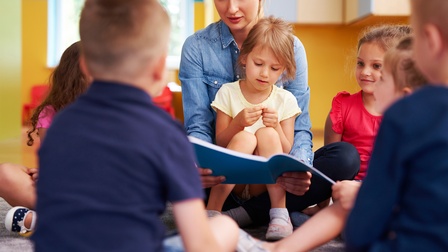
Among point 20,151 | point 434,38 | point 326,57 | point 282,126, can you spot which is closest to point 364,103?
point 282,126

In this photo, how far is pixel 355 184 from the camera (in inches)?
53.4

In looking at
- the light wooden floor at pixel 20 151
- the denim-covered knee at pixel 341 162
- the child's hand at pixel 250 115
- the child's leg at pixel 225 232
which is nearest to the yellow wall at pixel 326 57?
the light wooden floor at pixel 20 151

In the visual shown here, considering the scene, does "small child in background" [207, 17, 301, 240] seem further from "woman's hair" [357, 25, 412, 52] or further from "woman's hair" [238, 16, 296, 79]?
"woman's hair" [357, 25, 412, 52]

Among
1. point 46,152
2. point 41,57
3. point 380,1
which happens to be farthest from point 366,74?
point 41,57

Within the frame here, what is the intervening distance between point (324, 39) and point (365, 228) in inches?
182

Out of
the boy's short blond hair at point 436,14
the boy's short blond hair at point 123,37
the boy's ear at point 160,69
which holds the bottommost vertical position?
the boy's ear at point 160,69

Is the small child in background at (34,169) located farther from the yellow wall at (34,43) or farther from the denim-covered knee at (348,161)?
the yellow wall at (34,43)

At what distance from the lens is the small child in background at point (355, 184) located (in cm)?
116

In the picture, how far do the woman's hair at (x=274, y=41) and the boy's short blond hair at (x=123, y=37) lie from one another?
925mm

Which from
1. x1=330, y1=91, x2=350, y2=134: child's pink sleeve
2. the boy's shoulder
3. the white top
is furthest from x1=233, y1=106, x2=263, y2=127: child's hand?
the boy's shoulder

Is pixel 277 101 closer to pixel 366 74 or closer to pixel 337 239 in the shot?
pixel 366 74

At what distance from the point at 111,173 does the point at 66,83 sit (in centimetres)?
99

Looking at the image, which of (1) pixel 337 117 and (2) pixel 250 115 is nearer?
(2) pixel 250 115

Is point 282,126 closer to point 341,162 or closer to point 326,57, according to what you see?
point 341,162
